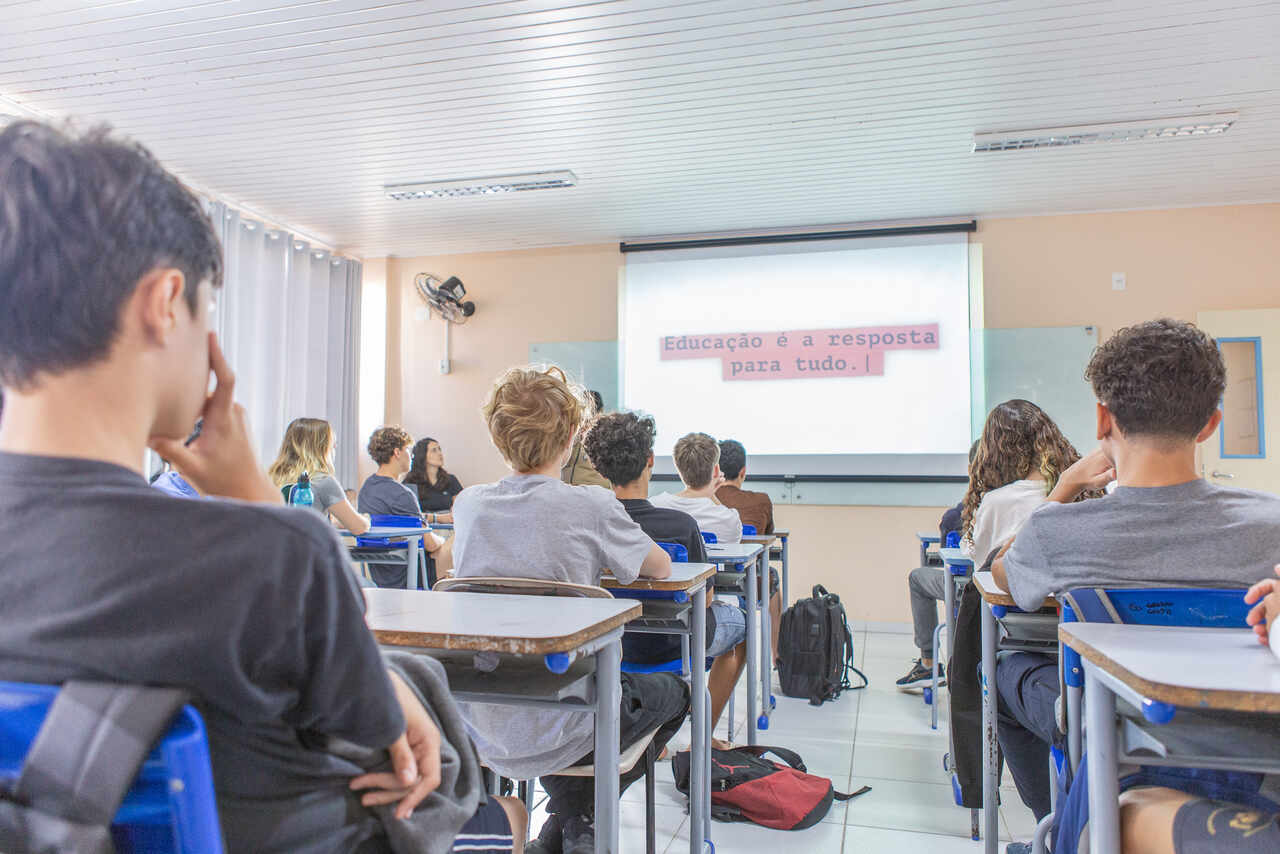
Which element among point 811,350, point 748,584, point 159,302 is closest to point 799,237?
point 811,350

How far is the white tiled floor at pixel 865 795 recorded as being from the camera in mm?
2186

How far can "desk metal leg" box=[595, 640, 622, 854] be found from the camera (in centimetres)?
131

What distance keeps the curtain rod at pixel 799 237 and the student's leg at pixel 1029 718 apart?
4147 millimetres

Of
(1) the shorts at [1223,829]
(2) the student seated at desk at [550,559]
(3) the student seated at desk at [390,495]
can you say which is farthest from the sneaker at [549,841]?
(3) the student seated at desk at [390,495]

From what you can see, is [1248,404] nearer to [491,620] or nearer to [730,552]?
[730,552]

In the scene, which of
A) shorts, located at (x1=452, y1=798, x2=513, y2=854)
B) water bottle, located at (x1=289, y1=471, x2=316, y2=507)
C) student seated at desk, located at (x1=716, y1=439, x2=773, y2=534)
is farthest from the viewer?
student seated at desk, located at (x1=716, y1=439, x2=773, y2=534)

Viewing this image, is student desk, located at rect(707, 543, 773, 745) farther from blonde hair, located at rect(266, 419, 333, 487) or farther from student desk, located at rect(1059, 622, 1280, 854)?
blonde hair, located at rect(266, 419, 333, 487)

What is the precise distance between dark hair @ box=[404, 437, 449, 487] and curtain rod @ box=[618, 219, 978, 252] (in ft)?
6.77

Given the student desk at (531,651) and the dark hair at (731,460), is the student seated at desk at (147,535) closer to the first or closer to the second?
the student desk at (531,651)

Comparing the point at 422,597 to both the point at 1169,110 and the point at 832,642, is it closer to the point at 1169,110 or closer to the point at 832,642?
the point at 832,642

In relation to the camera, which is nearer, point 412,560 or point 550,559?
point 550,559

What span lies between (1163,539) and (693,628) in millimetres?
1036

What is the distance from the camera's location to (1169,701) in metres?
0.83

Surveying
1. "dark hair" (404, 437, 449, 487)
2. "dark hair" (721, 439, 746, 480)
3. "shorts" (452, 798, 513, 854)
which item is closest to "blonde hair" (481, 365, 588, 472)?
"shorts" (452, 798, 513, 854)
